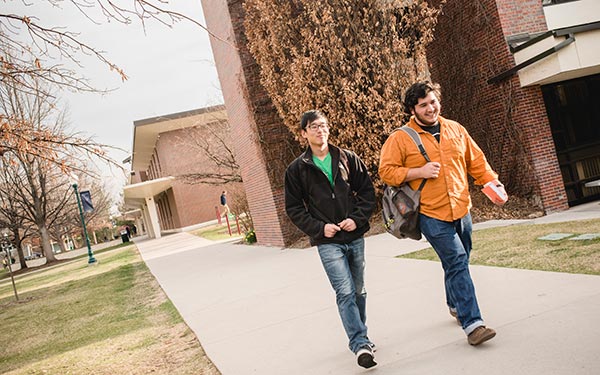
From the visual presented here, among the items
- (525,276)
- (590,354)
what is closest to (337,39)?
(525,276)

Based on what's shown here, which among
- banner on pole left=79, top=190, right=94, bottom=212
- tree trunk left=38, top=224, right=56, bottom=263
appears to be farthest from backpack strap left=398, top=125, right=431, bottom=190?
tree trunk left=38, top=224, right=56, bottom=263

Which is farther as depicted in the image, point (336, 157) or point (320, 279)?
→ point (320, 279)

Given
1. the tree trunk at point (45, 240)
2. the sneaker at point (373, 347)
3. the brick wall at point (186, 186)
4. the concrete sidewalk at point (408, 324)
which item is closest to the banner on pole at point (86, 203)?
the tree trunk at point (45, 240)

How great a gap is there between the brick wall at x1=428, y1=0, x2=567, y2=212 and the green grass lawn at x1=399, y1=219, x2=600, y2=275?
2.45 m

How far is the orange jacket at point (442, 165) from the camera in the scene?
387 cm

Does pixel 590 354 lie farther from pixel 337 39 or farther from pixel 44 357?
pixel 337 39

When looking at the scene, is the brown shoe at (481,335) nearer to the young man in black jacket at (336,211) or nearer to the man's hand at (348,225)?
→ the young man in black jacket at (336,211)

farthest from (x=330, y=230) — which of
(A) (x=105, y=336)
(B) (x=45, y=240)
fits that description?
(B) (x=45, y=240)

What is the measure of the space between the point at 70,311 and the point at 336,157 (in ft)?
29.9

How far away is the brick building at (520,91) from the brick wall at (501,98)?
0.07 feet

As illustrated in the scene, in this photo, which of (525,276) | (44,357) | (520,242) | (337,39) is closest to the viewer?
(525,276)

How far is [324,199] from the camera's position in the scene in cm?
400

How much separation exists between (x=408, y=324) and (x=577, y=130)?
9408 mm

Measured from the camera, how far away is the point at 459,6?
40.0 ft
